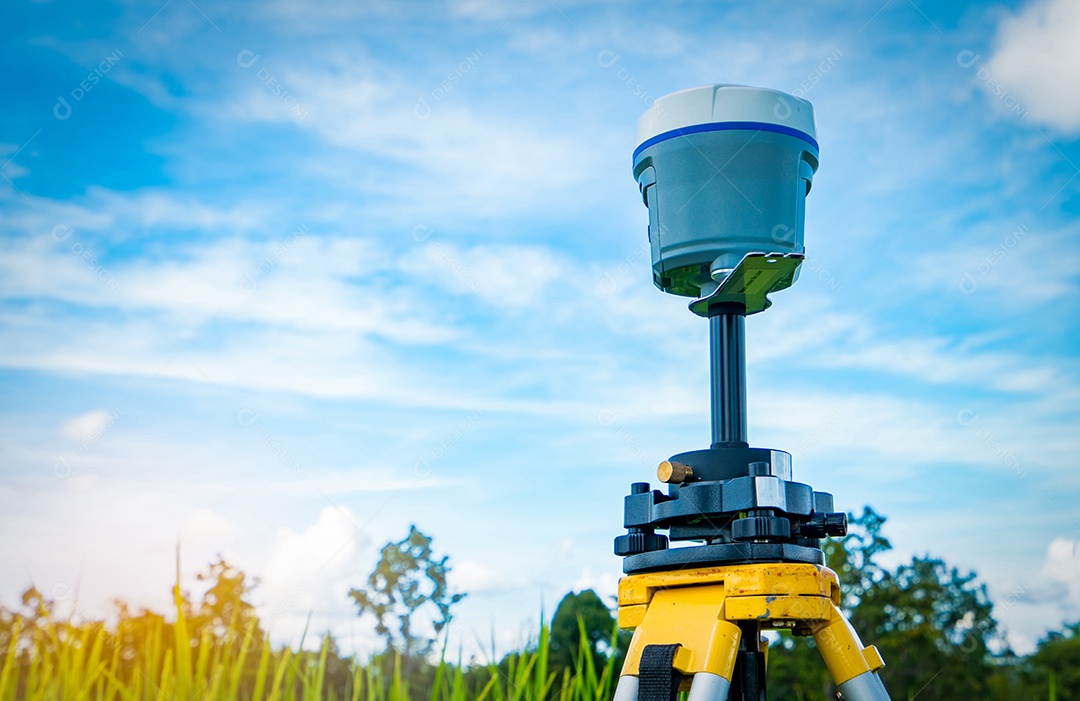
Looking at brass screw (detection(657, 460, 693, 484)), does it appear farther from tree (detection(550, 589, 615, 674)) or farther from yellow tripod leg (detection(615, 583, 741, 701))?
tree (detection(550, 589, 615, 674))

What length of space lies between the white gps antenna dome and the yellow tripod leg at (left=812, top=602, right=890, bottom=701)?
658 millimetres

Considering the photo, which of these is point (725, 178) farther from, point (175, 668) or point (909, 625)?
point (909, 625)

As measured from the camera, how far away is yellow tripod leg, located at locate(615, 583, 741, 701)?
1.53m

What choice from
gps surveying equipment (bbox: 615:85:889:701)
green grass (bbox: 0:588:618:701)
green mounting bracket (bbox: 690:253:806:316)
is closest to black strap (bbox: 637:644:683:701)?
gps surveying equipment (bbox: 615:85:889:701)

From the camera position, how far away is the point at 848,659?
5.38 ft

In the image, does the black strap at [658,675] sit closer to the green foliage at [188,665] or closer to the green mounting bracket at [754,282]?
the green mounting bracket at [754,282]

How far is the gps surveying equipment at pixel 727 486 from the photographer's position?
1595mm

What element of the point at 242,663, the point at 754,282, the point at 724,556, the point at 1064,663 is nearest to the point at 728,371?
the point at 754,282

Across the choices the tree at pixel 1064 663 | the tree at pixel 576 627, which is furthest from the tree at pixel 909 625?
the tree at pixel 576 627

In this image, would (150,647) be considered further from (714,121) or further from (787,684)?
(787,684)

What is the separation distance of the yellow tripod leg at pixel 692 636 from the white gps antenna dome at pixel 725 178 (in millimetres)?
633

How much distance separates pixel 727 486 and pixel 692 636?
28 centimetres

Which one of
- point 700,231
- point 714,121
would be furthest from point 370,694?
point 714,121

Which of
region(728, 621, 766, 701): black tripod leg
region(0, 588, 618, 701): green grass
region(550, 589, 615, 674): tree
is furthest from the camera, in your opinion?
region(550, 589, 615, 674): tree
